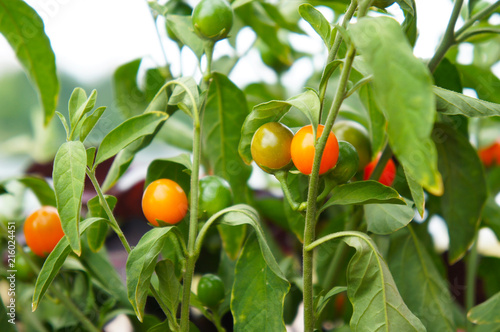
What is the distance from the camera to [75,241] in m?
0.26

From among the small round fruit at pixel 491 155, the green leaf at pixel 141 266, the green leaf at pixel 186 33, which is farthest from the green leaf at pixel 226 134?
the small round fruit at pixel 491 155

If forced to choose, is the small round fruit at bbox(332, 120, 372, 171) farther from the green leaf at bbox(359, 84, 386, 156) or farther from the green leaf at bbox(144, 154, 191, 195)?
the green leaf at bbox(144, 154, 191, 195)

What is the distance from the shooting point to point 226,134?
47 centimetres

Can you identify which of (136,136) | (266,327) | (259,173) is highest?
(136,136)

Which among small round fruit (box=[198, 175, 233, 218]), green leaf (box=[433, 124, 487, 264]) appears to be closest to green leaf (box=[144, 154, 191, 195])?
small round fruit (box=[198, 175, 233, 218])

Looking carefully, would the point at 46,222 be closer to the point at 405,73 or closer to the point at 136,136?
the point at 136,136

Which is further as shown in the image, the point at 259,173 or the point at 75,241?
the point at 259,173

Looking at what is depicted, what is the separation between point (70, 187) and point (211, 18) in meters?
0.17

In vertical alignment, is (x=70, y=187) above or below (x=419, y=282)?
above

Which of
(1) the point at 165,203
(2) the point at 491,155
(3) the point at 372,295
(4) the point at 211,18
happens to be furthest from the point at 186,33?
(2) the point at 491,155

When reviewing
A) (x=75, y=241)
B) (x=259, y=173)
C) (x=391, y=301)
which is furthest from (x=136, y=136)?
(x=259, y=173)

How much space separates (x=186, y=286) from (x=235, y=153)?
180 mm

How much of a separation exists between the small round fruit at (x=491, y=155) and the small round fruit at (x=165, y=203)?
50 centimetres

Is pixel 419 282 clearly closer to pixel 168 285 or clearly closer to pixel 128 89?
pixel 168 285
